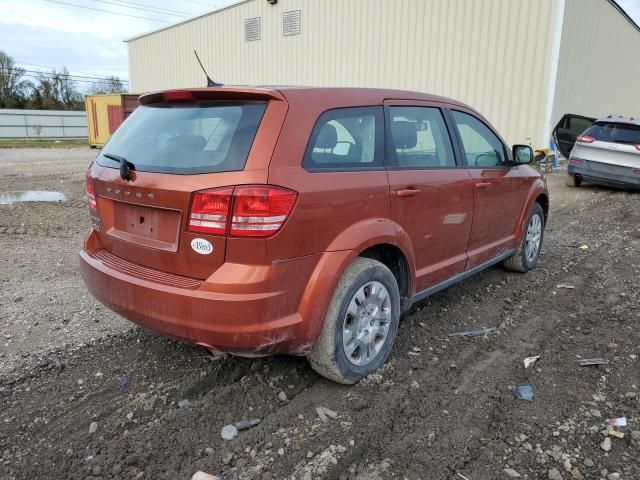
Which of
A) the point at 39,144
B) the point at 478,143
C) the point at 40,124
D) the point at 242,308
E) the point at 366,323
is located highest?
the point at 478,143

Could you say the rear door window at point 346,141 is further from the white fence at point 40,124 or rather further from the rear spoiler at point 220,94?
the white fence at point 40,124

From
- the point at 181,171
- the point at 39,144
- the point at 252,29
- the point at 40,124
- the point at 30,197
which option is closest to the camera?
the point at 181,171

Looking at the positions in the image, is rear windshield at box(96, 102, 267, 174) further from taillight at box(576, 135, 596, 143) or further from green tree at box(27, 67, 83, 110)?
green tree at box(27, 67, 83, 110)

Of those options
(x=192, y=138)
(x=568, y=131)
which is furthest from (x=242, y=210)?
(x=568, y=131)

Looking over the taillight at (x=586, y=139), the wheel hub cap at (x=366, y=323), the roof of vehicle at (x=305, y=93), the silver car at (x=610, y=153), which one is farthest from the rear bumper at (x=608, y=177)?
the wheel hub cap at (x=366, y=323)

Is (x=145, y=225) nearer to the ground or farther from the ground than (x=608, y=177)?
farther from the ground

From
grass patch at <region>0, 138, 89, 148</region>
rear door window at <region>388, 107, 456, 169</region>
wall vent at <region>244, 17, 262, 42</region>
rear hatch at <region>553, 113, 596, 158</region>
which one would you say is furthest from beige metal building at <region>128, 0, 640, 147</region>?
rear door window at <region>388, 107, 456, 169</region>

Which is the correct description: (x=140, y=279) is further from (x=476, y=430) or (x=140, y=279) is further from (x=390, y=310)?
(x=476, y=430)

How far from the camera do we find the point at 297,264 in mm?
2605

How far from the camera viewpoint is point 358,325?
3.06m

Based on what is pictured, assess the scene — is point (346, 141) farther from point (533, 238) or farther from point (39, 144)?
point (39, 144)

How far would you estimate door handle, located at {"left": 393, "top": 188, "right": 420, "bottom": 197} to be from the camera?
316 centimetres

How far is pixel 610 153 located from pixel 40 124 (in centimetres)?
3672

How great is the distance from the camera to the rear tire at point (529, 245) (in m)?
5.13
